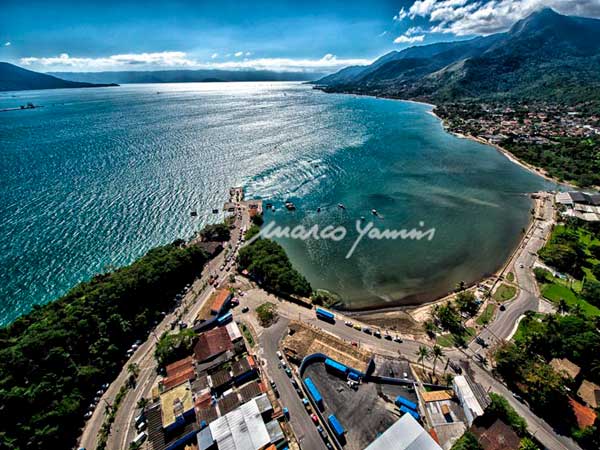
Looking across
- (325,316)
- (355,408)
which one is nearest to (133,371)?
(325,316)

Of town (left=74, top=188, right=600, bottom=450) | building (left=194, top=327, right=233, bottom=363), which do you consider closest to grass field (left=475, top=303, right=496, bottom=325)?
town (left=74, top=188, right=600, bottom=450)

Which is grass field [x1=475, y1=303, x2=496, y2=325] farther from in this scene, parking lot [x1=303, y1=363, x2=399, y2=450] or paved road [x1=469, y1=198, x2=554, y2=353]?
parking lot [x1=303, y1=363, x2=399, y2=450]

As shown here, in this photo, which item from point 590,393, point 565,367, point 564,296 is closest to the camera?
point 590,393

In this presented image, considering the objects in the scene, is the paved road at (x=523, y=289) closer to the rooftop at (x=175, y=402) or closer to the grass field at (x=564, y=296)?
the grass field at (x=564, y=296)

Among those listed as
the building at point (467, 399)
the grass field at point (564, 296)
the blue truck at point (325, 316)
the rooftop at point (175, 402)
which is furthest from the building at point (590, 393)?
the rooftop at point (175, 402)

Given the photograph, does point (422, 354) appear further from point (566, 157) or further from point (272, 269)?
point (566, 157)

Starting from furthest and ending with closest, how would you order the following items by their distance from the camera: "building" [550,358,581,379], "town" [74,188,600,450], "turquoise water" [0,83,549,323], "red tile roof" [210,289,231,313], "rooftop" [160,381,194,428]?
"turquoise water" [0,83,549,323] → "red tile roof" [210,289,231,313] → "building" [550,358,581,379] → "rooftop" [160,381,194,428] → "town" [74,188,600,450]
